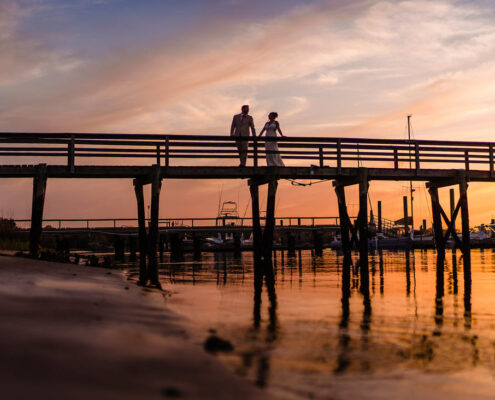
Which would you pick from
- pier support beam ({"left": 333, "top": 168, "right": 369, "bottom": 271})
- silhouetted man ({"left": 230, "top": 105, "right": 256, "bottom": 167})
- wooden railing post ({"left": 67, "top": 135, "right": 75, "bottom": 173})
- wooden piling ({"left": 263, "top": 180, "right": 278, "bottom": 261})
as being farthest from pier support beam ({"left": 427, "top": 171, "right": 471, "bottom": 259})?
wooden railing post ({"left": 67, "top": 135, "right": 75, "bottom": 173})

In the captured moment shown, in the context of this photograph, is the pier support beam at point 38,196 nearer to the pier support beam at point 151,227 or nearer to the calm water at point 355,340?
the pier support beam at point 151,227

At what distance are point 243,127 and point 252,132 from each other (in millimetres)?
345

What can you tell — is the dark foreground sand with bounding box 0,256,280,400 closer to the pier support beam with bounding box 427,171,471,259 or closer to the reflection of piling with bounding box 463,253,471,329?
the reflection of piling with bounding box 463,253,471,329

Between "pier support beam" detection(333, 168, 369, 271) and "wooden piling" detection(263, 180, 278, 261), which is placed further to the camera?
"wooden piling" detection(263, 180, 278, 261)

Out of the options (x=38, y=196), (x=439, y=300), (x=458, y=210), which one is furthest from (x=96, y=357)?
(x=458, y=210)

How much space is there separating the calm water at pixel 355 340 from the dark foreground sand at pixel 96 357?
1.81ft

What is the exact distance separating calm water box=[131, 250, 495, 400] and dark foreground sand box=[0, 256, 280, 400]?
55 centimetres

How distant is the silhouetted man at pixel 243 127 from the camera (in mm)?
19906

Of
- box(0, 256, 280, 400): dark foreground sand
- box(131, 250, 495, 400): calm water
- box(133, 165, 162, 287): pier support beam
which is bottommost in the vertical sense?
box(131, 250, 495, 400): calm water

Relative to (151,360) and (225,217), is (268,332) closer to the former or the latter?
(151,360)

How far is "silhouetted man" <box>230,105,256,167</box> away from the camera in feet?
65.3

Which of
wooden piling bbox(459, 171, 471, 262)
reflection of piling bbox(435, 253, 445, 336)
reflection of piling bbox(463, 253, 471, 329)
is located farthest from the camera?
wooden piling bbox(459, 171, 471, 262)

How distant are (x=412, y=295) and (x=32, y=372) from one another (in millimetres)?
10185

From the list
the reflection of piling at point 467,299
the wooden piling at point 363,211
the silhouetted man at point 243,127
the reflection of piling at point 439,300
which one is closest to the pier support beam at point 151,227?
the silhouetted man at point 243,127
